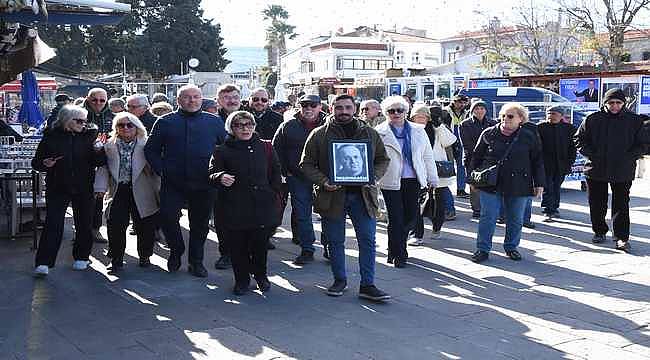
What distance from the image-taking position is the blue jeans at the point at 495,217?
764 cm

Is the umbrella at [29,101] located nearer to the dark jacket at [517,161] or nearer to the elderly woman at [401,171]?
the elderly woman at [401,171]

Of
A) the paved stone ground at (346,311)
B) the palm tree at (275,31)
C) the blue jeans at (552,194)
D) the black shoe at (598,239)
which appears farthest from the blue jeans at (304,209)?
the palm tree at (275,31)

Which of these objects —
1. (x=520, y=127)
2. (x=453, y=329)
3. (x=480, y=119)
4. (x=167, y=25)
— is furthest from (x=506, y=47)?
(x=453, y=329)

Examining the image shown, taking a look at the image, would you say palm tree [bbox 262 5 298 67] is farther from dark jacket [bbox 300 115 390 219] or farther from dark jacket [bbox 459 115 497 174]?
dark jacket [bbox 300 115 390 219]

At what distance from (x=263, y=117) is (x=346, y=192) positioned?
10.1 feet

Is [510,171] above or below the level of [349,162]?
below

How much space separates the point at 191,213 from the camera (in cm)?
711

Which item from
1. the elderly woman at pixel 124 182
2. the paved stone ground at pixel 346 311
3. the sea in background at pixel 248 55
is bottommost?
the paved stone ground at pixel 346 311

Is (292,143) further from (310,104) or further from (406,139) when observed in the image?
(406,139)

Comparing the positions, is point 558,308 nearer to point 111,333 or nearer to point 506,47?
point 111,333

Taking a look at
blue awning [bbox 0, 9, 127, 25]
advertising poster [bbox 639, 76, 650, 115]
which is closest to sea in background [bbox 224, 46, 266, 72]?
advertising poster [bbox 639, 76, 650, 115]

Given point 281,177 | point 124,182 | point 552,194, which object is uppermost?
point 281,177

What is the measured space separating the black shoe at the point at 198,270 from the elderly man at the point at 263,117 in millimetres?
2243

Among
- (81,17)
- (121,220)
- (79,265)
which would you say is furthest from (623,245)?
(81,17)
